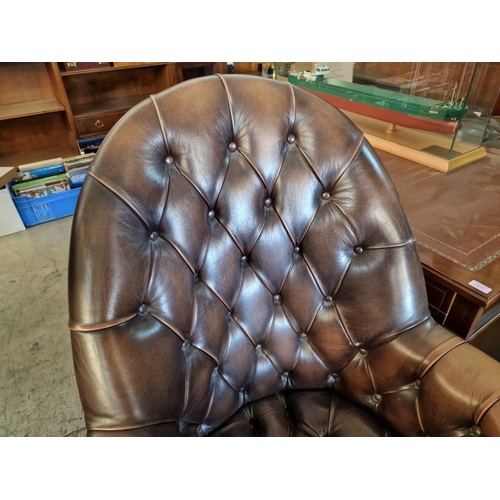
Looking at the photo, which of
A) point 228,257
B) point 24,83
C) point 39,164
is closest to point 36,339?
point 39,164

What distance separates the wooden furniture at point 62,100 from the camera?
236 cm

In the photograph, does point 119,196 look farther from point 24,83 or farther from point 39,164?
point 24,83

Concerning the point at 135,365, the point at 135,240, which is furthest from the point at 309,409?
the point at 135,240

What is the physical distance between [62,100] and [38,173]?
54 centimetres

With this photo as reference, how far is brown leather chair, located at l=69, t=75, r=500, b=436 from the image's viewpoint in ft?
2.07

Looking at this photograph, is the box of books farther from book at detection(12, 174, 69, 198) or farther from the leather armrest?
the leather armrest

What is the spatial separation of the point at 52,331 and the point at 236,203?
138 centimetres

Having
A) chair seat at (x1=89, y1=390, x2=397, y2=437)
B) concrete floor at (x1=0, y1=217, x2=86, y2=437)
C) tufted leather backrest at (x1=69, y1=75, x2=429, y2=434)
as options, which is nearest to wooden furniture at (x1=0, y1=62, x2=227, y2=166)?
concrete floor at (x1=0, y1=217, x2=86, y2=437)

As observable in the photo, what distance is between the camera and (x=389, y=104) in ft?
5.21

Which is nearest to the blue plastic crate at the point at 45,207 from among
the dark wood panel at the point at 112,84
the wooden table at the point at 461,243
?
the dark wood panel at the point at 112,84

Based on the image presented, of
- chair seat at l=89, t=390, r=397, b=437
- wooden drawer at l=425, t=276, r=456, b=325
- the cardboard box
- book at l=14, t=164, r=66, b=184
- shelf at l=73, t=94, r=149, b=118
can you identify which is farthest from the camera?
shelf at l=73, t=94, r=149, b=118

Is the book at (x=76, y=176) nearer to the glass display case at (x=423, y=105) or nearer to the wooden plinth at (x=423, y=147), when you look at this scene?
the glass display case at (x=423, y=105)

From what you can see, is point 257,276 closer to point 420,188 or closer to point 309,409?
point 309,409
